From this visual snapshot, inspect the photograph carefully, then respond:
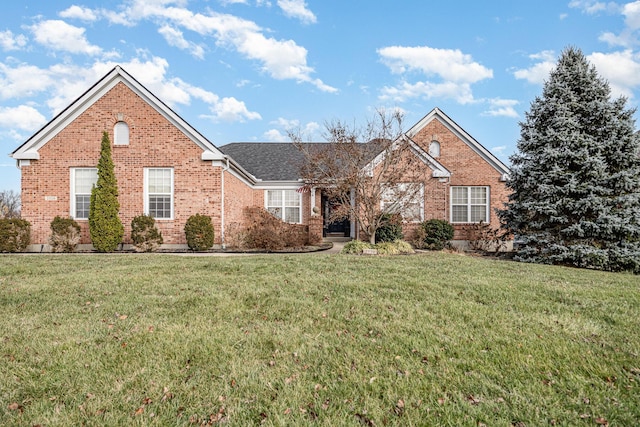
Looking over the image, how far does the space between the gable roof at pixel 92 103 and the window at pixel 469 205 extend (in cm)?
1097

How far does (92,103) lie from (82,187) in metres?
3.24

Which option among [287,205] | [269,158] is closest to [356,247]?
[287,205]

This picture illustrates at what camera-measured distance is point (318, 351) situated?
13.0 ft

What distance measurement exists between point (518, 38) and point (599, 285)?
803 cm

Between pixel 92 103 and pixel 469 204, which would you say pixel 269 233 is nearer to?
pixel 92 103

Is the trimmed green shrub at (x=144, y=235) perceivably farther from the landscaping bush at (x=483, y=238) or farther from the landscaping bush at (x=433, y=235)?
the landscaping bush at (x=483, y=238)

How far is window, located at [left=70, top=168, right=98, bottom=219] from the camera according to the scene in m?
14.4

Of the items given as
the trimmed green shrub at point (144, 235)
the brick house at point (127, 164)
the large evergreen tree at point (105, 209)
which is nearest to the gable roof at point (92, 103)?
the brick house at point (127, 164)

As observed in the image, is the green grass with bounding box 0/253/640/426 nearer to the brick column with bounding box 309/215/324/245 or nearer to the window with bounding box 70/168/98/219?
the window with bounding box 70/168/98/219

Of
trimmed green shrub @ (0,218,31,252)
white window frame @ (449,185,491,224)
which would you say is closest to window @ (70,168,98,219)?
trimmed green shrub @ (0,218,31,252)

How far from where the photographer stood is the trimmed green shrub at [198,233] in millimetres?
13555

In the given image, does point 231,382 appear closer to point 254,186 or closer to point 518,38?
point 518,38

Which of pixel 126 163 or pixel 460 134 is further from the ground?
pixel 460 134

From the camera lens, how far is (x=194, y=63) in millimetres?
14633
